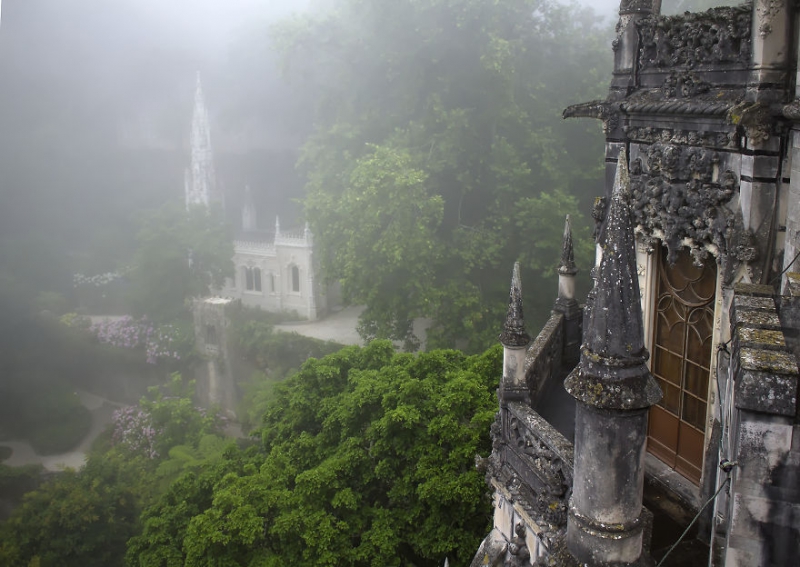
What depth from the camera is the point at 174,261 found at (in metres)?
41.2

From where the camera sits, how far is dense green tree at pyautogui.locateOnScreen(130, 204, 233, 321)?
41.2 m

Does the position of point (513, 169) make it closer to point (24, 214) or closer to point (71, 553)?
point (71, 553)

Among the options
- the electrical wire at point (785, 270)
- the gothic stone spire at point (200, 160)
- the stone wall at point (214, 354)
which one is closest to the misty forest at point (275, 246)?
the stone wall at point (214, 354)

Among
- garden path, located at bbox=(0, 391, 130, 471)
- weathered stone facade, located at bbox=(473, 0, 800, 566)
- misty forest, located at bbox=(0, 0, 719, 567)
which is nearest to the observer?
weathered stone facade, located at bbox=(473, 0, 800, 566)

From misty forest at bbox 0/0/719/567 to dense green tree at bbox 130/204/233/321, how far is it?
0.16m

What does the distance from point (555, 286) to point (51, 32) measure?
1633 inches

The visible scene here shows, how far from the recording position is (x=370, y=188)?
27094mm

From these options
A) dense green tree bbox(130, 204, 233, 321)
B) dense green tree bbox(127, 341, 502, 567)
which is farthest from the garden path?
dense green tree bbox(127, 341, 502, 567)

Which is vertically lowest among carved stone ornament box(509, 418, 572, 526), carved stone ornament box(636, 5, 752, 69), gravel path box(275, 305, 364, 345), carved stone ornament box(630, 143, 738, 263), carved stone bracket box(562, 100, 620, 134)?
gravel path box(275, 305, 364, 345)

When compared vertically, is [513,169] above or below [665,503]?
above

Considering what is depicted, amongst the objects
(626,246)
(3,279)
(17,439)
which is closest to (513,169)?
(626,246)

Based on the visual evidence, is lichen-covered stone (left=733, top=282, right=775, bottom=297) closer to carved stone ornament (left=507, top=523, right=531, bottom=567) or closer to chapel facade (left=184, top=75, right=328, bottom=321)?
carved stone ornament (left=507, top=523, right=531, bottom=567)

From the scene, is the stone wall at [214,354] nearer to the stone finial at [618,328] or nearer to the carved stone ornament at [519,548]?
the carved stone ornament at [519,548]

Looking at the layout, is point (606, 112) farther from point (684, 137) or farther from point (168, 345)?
point (168, 345)
